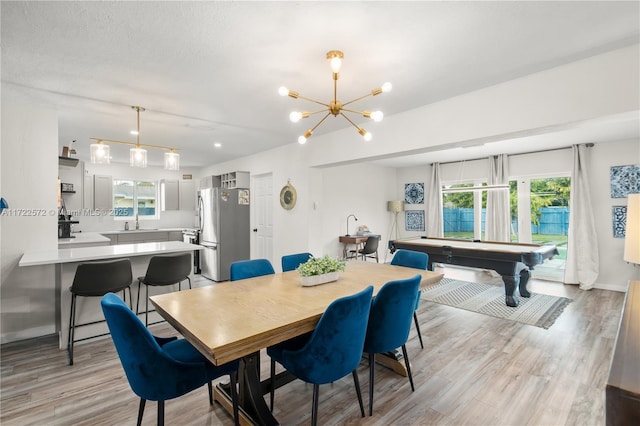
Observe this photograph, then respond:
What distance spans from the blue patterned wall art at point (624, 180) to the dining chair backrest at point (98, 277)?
279 inches

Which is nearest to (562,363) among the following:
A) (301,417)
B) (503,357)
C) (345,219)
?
(503,357)

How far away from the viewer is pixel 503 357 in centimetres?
279

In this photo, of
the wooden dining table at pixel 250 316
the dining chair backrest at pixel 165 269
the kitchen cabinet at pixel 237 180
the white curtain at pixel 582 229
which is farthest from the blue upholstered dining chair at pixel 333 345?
the white curtain at pixel 582 229

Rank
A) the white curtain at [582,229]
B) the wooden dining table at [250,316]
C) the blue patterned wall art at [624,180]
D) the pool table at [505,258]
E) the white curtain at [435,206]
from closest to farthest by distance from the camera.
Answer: the wooden dining table at [250,316]
the pool table at [505,258]
the blue patterned wall art at [624,180]
the white curtain at [582,229]
the white curtain at [435,206]

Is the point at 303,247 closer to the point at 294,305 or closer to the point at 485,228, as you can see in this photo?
the point at 294,305

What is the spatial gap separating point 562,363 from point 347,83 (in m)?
3.16

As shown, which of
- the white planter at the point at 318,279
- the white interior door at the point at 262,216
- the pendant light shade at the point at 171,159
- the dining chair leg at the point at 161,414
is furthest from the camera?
the white interior door at the point at 262,216

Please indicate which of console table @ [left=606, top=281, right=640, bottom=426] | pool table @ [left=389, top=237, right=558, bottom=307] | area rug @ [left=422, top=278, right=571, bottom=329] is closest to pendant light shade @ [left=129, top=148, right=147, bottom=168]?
console table @ [left=606, top=281, right=640, bottom=426]

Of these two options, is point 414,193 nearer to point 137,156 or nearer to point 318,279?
point 318,279

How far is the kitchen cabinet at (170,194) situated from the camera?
24.0 ft

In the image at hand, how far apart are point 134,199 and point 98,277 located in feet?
17.0

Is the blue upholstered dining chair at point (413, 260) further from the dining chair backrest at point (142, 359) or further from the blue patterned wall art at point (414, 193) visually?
the blue patterned wall art at point (414, 193)

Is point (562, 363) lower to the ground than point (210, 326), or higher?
lower

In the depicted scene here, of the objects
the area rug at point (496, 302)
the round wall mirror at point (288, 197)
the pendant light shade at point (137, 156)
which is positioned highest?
the pendant light shade at point (137, 156)
